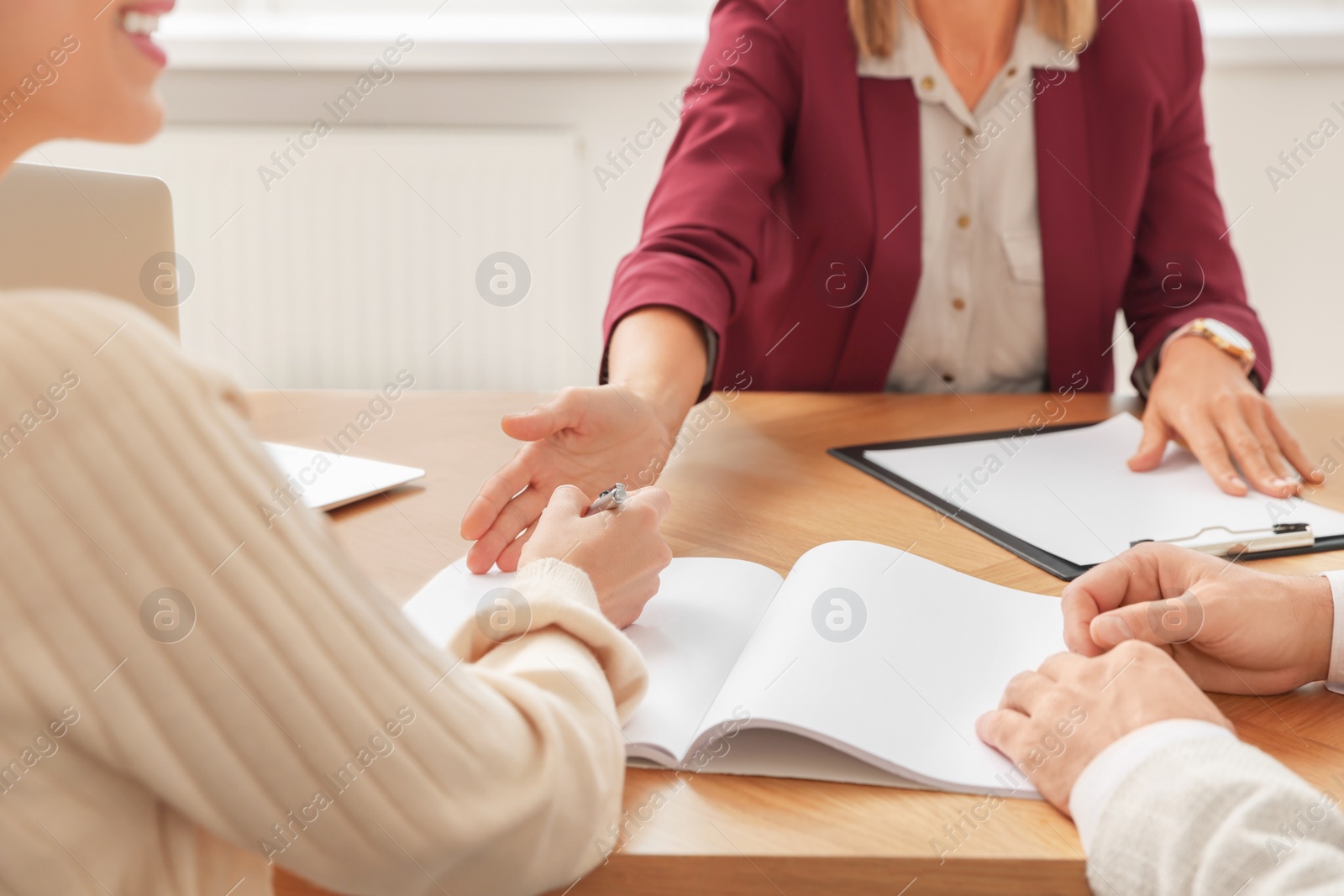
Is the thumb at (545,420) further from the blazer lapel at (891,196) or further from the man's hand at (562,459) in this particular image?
the blazer lapel at (891,196)

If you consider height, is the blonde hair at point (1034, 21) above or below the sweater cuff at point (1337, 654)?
above

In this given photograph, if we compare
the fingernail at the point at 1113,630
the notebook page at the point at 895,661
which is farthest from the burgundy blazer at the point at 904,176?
the fingernail at the point at 1113,630

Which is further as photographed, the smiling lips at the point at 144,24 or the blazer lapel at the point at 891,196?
the blazer lapel at the point at 891,196

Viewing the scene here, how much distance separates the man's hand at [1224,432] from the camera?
1.02 metres

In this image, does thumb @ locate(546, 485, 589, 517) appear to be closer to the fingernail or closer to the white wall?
the fingernail

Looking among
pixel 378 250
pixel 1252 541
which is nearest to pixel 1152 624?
pixel 1252 541

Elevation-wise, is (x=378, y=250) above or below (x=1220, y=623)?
below

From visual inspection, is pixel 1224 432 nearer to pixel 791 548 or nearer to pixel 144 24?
pixel 791 548

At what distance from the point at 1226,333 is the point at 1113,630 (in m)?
0.76

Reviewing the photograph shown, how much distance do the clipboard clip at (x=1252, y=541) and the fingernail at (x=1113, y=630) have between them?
231mm

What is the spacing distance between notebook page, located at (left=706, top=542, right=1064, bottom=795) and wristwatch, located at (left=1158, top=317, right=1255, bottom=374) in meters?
0.63

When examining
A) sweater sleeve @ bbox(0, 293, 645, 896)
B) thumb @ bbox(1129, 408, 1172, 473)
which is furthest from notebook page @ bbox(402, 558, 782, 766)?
thumb @ bbox(1129, 408, 1172, 473)

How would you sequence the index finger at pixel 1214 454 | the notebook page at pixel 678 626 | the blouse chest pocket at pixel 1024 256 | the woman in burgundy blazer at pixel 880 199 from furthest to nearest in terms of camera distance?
the blouse chest pocket at pixel 1024 256 → the woman in burgundy blazer at pixel 880 199 → the index finger at pixel 1214 454 → the notebook page at pixel 678 626

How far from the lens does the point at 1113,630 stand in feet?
2.07
